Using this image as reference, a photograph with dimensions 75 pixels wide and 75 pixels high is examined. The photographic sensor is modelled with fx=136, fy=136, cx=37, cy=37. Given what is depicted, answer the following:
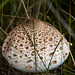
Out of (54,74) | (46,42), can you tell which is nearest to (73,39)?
(54,74)

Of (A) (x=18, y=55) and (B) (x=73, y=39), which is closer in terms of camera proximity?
(A) (x=18, y=55)

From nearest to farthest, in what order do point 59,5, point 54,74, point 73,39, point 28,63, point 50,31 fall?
point 28,63, point 50,31, point 54,74, point 73,39, point 59,5

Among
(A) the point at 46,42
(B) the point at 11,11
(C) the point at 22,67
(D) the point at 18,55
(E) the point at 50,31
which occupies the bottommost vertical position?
(C) the point at 22,67

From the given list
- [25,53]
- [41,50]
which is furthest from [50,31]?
[25,53]

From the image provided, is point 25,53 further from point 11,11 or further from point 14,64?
point 11,11

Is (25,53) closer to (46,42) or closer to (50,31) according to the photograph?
(46,42)

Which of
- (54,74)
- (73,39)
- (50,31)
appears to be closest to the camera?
(50,31)

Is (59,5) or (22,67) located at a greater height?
(59,5)
